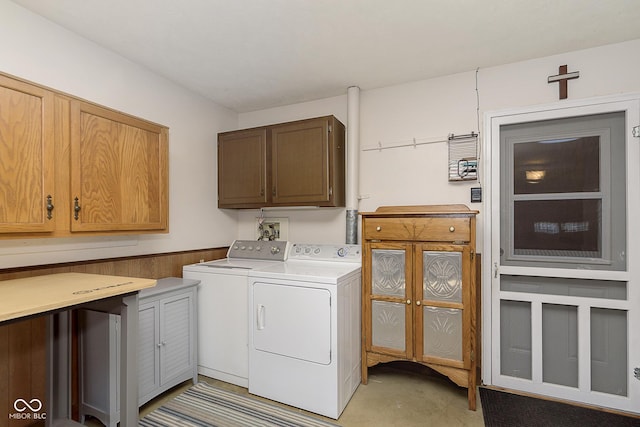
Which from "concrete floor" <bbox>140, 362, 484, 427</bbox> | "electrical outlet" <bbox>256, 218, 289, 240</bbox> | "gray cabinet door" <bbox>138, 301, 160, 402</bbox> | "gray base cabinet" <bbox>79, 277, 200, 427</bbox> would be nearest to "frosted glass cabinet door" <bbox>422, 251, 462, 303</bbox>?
"concrete floor" <bbox>140, 362, 484, 427</bbox>

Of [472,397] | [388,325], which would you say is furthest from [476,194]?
[472,397]

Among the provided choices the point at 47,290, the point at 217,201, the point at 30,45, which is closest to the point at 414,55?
the point at 217,201

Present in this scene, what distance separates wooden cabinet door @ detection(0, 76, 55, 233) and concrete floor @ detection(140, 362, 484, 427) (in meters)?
1.53

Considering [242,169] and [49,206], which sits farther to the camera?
[242,169]

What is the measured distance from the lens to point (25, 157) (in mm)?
1576

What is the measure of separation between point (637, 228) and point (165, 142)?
3524 mm

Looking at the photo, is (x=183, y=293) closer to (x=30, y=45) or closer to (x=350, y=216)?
A: (x=350, y=216)

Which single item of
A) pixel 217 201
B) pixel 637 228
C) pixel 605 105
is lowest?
pixel 637 228

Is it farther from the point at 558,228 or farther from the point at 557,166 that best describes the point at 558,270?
the point at 557,166

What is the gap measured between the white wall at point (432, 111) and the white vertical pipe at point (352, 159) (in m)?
0.11

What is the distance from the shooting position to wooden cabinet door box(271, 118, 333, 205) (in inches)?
112

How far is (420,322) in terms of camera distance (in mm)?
2352

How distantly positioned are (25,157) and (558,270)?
11.7 ft

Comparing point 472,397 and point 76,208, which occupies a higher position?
point 76,208
